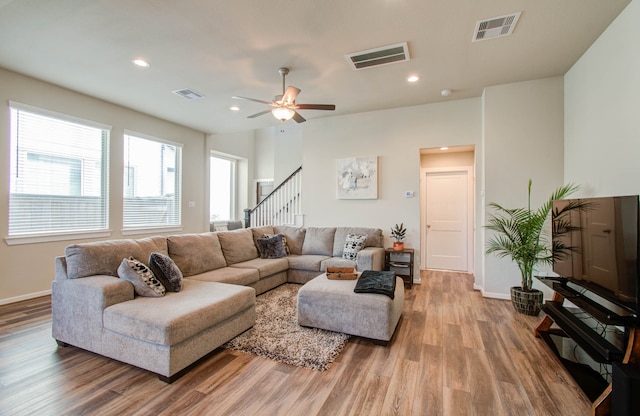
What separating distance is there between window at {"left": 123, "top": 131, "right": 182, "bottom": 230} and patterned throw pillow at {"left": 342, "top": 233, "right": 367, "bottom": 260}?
3.70 meters

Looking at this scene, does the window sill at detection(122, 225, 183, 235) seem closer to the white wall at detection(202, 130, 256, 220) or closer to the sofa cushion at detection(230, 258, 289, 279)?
the sofa cushion at detection(230, 258, 289, 279)

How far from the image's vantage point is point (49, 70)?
369 centimetres

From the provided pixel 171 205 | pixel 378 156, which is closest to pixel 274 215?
pixel 171 205

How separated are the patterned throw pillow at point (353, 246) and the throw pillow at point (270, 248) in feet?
3.41

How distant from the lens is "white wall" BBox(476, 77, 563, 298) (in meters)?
3.81

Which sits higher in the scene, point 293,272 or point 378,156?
point 378,156

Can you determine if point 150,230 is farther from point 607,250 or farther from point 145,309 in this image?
point 607,250

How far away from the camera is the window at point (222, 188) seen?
Result: 7.99 metres

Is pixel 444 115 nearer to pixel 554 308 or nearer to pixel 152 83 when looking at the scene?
pixel 554 308

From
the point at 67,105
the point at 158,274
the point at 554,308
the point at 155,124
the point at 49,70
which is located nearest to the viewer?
the point at 554,308

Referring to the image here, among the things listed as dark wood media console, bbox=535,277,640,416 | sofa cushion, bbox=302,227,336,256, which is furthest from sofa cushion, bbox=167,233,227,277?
dark wood media console, bbox=535,277,640,416

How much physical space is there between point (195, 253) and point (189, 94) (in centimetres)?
248

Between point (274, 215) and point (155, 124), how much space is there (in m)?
2.93

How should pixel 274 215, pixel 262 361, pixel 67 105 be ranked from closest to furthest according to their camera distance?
1. pixel 262 361
2. pixel 67 105
3. pixel 274 215
